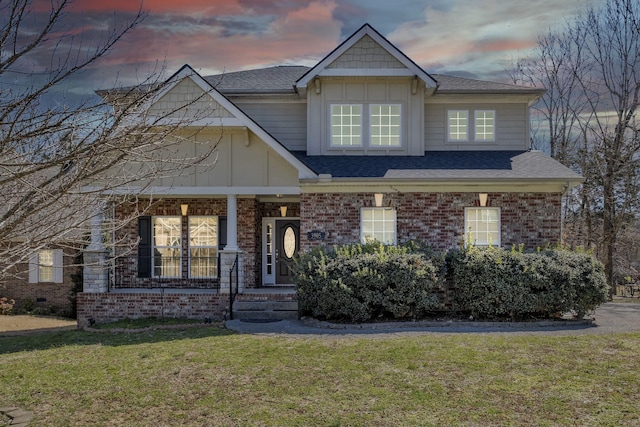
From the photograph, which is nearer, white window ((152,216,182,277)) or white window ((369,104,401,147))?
white window ((369,104,401,147))

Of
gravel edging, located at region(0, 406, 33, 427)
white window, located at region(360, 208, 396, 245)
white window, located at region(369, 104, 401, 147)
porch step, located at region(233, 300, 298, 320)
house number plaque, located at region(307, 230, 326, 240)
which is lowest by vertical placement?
gravel edging, located at region(0, 406, 33, 427)

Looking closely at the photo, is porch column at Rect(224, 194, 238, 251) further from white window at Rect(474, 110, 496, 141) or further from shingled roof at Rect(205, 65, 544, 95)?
white window at Rect(474, 110, 496, 141)

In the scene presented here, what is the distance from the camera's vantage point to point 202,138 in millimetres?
14523

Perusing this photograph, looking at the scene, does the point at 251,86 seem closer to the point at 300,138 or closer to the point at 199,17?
the point at 300,138

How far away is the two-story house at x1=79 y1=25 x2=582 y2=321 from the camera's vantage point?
1434 centimetres

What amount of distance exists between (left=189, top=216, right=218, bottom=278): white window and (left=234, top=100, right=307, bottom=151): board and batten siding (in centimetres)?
321

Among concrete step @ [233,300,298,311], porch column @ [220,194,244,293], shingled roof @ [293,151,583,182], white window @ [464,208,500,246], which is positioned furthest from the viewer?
white window @ [464,208,500,246]

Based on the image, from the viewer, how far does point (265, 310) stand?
13.5m

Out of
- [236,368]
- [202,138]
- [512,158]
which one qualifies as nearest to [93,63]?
[236,368]

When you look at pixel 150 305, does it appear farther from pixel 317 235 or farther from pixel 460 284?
pixel 460 284

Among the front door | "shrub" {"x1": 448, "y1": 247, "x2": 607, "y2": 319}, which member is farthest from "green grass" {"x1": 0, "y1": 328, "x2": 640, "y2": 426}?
the front door

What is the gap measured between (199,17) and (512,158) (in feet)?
32.1

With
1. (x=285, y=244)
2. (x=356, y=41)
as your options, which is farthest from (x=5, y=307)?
(x=356, y=41)

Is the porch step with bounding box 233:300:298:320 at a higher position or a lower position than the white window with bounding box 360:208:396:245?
lower
